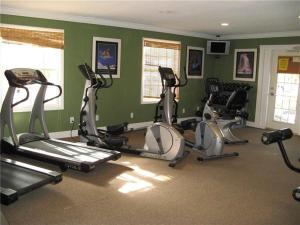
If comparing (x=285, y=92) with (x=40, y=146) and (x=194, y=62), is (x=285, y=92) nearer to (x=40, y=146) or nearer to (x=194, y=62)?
(x=194, y=62)

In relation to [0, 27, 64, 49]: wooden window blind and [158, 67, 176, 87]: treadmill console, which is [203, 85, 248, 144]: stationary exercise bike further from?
[0, 27, 64, 49]: wooden window blind

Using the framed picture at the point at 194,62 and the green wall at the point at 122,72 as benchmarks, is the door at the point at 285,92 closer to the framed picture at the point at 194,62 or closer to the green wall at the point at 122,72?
the green wall at the point at 122,72

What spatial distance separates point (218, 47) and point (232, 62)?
55 cm

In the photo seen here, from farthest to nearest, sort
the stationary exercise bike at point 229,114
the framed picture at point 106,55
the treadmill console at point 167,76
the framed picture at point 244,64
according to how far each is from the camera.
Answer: the framed picture at point 244,64
the framed picture at point 106,55
the treadmill console at point 167,76
the stationary exercise bike at point 229,114

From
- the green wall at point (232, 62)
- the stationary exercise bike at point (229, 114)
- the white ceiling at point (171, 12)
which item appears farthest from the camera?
the green wall at point (232, 62)

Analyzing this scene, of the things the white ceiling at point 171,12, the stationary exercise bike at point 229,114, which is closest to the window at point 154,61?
the white ceiling at point 171,12

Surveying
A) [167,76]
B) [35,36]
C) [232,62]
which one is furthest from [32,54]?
[232,62]

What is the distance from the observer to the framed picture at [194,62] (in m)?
7.84

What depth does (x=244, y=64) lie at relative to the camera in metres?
7.84

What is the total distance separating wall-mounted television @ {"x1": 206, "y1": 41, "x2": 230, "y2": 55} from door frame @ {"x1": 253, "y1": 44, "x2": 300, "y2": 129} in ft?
2.84

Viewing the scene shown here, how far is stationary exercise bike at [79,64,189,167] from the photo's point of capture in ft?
14.8

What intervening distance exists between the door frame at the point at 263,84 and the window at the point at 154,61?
78.3 inches

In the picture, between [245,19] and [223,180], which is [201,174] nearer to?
[223,180]

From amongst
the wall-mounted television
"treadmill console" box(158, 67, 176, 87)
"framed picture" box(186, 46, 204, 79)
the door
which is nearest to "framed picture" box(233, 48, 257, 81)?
the wall-mounted television
